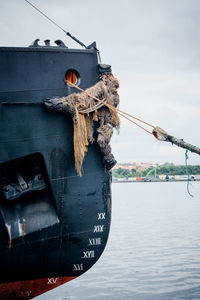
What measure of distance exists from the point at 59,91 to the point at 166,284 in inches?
270

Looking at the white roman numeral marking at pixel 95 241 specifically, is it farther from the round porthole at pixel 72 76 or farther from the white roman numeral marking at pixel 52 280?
the round porthole at pixel 72 76

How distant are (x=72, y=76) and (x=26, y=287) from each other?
422 centimetres

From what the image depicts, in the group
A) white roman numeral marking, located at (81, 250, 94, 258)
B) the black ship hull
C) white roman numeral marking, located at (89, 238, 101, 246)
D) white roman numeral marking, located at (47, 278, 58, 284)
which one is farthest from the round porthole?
white roman numeral marking, located at (47, 278, 58, 284)

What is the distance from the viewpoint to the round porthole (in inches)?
291

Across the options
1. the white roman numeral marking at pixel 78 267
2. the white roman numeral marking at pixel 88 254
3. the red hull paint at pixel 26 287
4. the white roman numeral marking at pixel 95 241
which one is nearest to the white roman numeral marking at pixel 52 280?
the red hull paint at pixel 26 287

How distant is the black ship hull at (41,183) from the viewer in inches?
264

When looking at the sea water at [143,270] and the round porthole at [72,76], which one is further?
the sea water at [143,270]

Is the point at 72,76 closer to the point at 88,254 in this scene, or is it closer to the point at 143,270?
the point at 88,254

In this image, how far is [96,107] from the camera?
290 inches

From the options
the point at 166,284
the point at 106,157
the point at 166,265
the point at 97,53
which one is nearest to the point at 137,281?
the point at 166,284

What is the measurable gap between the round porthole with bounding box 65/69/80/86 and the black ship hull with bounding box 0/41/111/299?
0.06 m

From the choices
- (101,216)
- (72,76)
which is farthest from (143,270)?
(72,76)

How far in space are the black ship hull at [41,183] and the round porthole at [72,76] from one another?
55mm

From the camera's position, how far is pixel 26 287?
7012 millimetres
